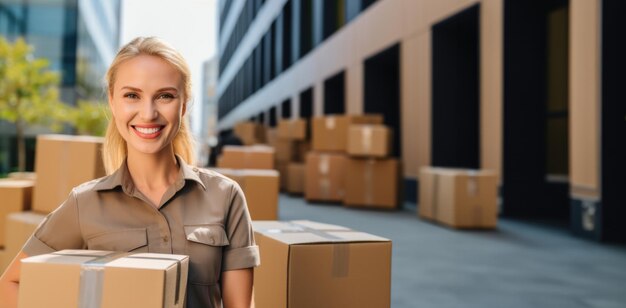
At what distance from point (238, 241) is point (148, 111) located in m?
0.43

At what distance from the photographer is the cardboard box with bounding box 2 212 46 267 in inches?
132

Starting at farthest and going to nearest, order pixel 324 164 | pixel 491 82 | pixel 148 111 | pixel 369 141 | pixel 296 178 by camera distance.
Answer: pixel 296 178, pixel 324 164, pixel 369 141, pixel 491 82, pixel 148 111

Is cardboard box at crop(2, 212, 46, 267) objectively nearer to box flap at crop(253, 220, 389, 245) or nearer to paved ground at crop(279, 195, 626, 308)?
box flap at crop(253, 220, 389, 245)

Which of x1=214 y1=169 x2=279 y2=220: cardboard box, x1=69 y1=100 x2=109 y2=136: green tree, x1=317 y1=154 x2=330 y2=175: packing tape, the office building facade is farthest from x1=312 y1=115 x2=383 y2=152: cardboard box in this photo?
x1=69 y1=100 x2=109 y2=136: green tree

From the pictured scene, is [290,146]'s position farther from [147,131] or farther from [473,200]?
[147,131]

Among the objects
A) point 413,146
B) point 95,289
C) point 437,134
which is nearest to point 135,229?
point 95,289

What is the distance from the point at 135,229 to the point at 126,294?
Result: 0.27 meters

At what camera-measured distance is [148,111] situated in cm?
142

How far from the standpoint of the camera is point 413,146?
10031 mm

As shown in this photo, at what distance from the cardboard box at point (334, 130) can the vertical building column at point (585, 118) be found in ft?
13.3

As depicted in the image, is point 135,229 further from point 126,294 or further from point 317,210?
point 317,210

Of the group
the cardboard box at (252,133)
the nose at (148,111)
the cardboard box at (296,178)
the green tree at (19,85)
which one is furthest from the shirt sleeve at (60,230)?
the cardboard box at (252,133)

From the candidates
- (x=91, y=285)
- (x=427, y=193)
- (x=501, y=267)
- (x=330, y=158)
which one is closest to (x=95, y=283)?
(x=91, y=285)

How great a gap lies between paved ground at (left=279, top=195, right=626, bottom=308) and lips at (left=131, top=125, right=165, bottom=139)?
214 cm
